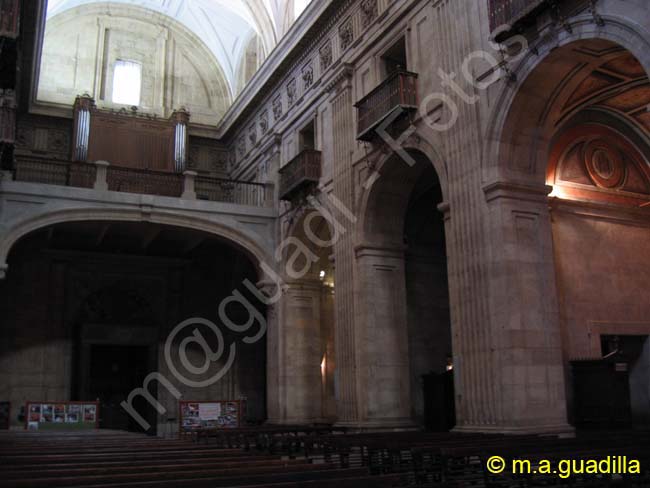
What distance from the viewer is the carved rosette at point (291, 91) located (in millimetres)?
18484

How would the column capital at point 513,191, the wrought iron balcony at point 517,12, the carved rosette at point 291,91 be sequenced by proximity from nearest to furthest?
the wrought iron balcony at point 517,12 → the column capital at point 513,191 → the carved rosette at point 291,91

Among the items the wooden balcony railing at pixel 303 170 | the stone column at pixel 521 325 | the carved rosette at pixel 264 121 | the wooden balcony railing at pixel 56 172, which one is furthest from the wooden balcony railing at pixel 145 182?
the stone column at pixel 521 325

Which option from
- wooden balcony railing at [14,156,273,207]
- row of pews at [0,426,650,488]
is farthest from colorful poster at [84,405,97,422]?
row of pews at [0,426,650,488]

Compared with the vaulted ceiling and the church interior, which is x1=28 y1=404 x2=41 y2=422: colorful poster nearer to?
the church interior

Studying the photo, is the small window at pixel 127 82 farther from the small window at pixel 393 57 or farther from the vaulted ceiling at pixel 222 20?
the small window at pixel 393 57

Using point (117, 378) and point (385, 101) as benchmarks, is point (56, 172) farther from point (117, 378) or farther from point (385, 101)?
→ point (385, 101)

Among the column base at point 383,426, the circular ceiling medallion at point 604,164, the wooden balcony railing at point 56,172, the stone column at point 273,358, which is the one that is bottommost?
the column base at point 383,426

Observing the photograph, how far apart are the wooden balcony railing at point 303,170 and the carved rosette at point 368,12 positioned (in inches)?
129

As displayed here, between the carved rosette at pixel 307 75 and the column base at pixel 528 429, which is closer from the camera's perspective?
the column base at pixel 528 429

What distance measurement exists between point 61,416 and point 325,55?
10.3 m

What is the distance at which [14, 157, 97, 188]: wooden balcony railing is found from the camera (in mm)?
16875

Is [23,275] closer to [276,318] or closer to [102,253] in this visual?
[102,253]

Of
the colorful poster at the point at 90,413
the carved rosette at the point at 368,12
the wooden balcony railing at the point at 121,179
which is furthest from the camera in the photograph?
the wooden balcony railing at the point at 121,179

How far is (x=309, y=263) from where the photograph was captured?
719 inches
